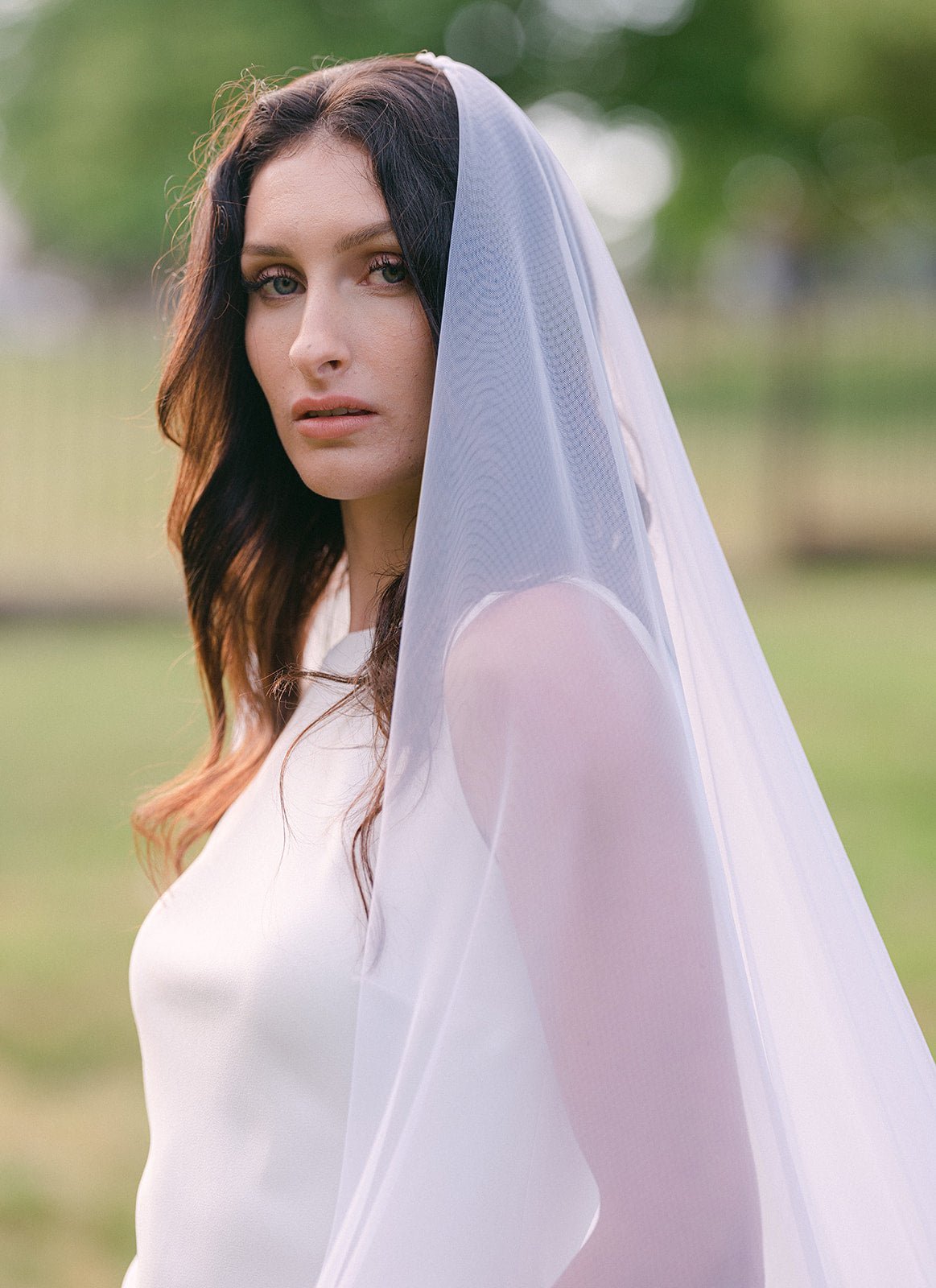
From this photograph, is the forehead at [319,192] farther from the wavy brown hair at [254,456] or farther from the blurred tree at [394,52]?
the blurred tree at [394,52]

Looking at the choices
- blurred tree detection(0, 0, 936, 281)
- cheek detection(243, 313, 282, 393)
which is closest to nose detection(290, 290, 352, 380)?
cheek detection(243, 313, 282, 393)

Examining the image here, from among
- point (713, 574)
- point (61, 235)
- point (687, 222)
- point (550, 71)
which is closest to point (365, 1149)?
point (713, 574)

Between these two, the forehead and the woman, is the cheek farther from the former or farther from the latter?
the forehead

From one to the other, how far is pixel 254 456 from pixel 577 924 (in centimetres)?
99

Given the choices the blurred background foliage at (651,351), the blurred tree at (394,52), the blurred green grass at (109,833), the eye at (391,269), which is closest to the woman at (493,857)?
the eye at (391,269)

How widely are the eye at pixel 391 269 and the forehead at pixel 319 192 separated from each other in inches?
1.6

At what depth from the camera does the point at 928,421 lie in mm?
14266

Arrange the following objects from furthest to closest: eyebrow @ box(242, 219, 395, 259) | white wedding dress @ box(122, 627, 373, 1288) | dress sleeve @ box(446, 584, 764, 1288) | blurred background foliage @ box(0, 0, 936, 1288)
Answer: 1. blurred background foliage @ box(0, 0, 936, 1288)
2. eyebrow @ box(242, 219, 395, 259)
3. white wedding dress @ box(122, 627, 373, 1288)
4. dress sleeve @ box(446, 584, 764, 1288)

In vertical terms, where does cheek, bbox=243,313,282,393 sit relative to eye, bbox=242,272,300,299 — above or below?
below

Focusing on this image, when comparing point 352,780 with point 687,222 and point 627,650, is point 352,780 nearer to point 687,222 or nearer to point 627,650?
point 627,650

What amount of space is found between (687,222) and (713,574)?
2074 cm

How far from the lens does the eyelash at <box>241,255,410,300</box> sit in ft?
5.15

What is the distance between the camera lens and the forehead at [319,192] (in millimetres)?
1566

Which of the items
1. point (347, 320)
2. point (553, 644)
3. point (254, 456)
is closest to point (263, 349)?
point (347, 320)
